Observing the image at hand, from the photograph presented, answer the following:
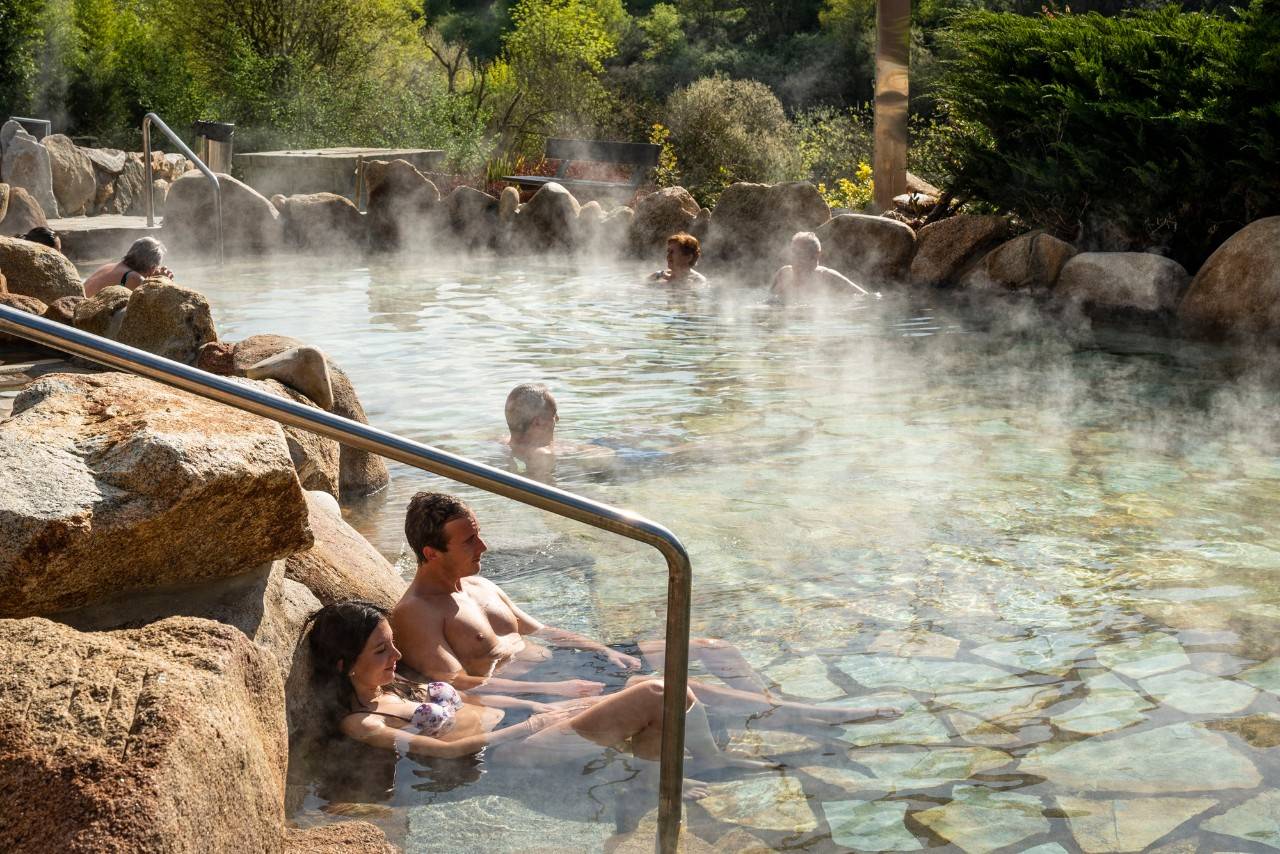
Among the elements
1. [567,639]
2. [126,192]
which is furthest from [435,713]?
[126,192]

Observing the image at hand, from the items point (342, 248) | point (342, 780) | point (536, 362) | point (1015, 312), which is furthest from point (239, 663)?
point (342, 248)

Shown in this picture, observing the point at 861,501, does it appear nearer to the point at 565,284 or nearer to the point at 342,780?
the point at 342,780

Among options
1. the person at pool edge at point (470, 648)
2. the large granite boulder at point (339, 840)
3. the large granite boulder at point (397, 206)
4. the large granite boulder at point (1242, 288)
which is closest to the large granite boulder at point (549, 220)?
the large granite boulder at point (397, 206)

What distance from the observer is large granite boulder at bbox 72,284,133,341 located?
24.7 feet

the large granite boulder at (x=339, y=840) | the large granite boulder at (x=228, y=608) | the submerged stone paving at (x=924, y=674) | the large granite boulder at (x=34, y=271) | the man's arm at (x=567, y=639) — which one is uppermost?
the large granite boulder at (x=34, y=271)

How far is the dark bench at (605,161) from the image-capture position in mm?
19250

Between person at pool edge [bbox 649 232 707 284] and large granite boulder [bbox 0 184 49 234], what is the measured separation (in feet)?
24.1

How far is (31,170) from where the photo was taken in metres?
17.1

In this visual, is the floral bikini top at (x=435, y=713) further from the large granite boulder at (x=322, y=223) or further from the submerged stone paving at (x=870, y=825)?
the large granite boulder at (x=322, y=223)

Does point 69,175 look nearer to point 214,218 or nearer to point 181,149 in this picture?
point 214,218

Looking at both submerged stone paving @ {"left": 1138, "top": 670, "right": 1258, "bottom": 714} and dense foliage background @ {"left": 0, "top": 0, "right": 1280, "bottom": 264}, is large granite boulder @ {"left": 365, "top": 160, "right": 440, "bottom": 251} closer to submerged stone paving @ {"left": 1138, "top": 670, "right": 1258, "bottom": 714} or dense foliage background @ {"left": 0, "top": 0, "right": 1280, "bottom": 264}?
dense foliage background @ {"left": 0, "top": 0, "right": 1280, "bottom": 264}

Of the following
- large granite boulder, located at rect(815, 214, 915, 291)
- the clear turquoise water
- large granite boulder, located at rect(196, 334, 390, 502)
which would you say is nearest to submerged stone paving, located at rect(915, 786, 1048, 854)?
the clear turquoise water

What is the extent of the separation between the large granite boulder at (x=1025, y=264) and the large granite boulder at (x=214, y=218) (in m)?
8.58

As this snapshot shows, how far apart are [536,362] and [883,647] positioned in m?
5.83
